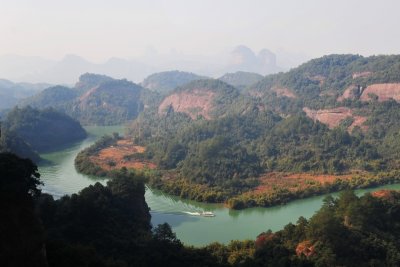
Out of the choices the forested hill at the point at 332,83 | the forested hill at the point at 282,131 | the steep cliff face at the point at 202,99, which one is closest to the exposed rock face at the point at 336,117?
the forested hill at the point at 282,131

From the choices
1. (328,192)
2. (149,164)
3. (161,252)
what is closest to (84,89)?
(149,164)

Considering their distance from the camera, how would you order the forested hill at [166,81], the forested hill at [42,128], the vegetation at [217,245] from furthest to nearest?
the forested hill at [166,81] → the forested hill at [42,128] → the vegetation at [217,245]

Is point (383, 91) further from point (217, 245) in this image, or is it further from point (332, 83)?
point (217, 245)

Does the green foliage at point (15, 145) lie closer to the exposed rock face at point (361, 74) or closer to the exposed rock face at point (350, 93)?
the exposed rock face at point (350, 93)

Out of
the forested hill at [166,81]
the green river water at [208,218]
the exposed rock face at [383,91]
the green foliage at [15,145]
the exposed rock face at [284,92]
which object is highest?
the forested hill at [166,81]

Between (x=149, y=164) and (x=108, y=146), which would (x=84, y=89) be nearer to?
(x=108, y=146)

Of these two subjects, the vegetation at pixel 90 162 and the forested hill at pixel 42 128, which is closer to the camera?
the vegetation at pixel 90 162

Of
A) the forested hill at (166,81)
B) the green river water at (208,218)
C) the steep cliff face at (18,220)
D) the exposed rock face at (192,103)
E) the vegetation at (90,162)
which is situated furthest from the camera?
the forested hill at (166,81)

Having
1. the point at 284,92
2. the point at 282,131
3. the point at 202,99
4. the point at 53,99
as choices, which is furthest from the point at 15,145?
the point at 53,99
